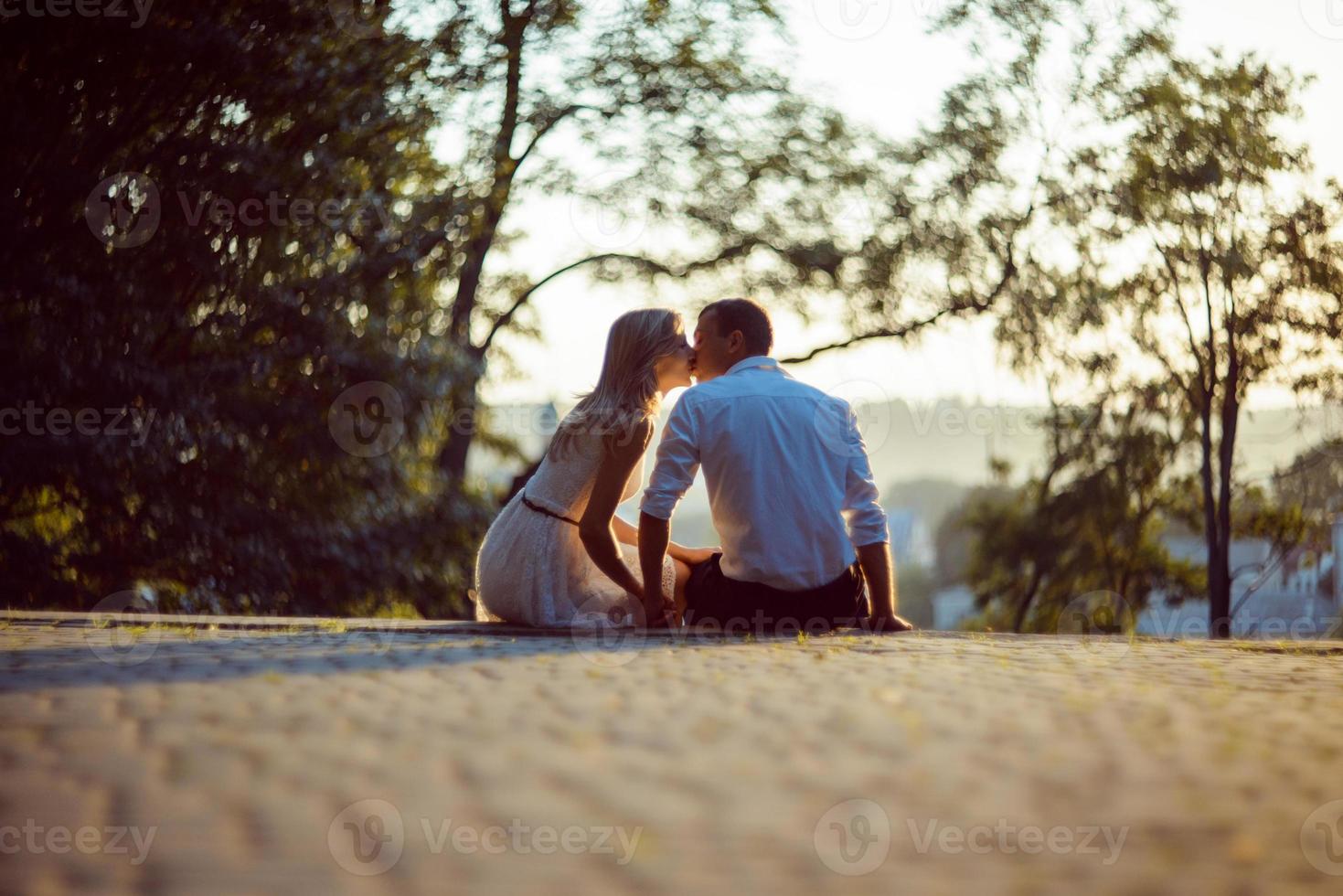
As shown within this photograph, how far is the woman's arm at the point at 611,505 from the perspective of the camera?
502 cm

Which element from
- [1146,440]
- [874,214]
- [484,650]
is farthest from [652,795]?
[1146,440]

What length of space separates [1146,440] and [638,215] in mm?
11624

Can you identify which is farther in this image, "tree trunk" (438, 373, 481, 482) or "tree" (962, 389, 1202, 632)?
"tree" (962, 389, 1202, 632)

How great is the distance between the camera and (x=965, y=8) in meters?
21.0

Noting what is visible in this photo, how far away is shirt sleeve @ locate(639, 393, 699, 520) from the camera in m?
5.07

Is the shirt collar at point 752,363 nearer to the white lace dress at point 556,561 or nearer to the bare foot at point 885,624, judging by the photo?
the white lace dress at point 556,561

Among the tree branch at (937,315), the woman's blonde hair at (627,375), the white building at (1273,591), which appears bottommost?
the white building at (1273,591)

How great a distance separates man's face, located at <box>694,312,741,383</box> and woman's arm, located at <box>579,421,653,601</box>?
0.45 metres

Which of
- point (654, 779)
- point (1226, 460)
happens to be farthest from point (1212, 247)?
point (654, 779)

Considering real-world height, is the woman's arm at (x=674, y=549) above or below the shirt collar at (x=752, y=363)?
below

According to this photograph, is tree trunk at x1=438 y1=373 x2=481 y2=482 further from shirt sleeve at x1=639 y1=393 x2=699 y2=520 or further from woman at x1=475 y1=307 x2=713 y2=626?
shirt sleeve at x1=639 y1=393 x2=699 y2=520

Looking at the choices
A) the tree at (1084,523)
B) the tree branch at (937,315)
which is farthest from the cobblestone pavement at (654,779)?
the tree at (1084,523)

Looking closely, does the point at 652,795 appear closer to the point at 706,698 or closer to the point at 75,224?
the point at 706,698

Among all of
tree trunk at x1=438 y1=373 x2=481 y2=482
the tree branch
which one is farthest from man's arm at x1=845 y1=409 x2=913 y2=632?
the tree branch
